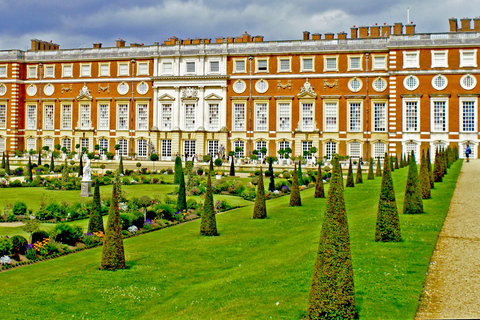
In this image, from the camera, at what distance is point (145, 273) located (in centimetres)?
1178

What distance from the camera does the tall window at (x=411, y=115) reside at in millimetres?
42188

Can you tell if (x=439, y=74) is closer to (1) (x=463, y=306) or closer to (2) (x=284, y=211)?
(2) (x=284, y=211)

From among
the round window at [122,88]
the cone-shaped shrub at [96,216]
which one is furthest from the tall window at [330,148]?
the cone-shaped shrub at [96,216]

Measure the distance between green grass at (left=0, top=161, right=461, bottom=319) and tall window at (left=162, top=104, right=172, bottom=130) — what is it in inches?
1338

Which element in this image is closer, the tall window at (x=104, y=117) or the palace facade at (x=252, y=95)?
the palace facade at (x=252, y=95)

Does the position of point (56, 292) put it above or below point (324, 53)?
below

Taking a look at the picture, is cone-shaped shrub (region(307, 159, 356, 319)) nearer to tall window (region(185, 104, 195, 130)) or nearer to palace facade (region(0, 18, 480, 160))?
palace facade (region(0, 18, 480, 160))

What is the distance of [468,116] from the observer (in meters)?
41.2

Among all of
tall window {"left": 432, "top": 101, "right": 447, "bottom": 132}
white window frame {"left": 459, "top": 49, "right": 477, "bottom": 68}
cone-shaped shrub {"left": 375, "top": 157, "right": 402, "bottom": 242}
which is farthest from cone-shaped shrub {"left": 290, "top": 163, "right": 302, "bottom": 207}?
white window frame {"left": 459, "top": 49, "right": 477, "bottom": 68}

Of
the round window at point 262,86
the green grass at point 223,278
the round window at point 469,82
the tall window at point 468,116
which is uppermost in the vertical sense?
the round window at point 262,86

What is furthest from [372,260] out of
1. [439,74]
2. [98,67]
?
[98,67]

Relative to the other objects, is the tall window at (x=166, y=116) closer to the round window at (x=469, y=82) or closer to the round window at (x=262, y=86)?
the round window at (x=262, y=86)

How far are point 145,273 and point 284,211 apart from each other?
9.46m

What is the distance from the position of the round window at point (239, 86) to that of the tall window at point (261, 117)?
2.01 metres
